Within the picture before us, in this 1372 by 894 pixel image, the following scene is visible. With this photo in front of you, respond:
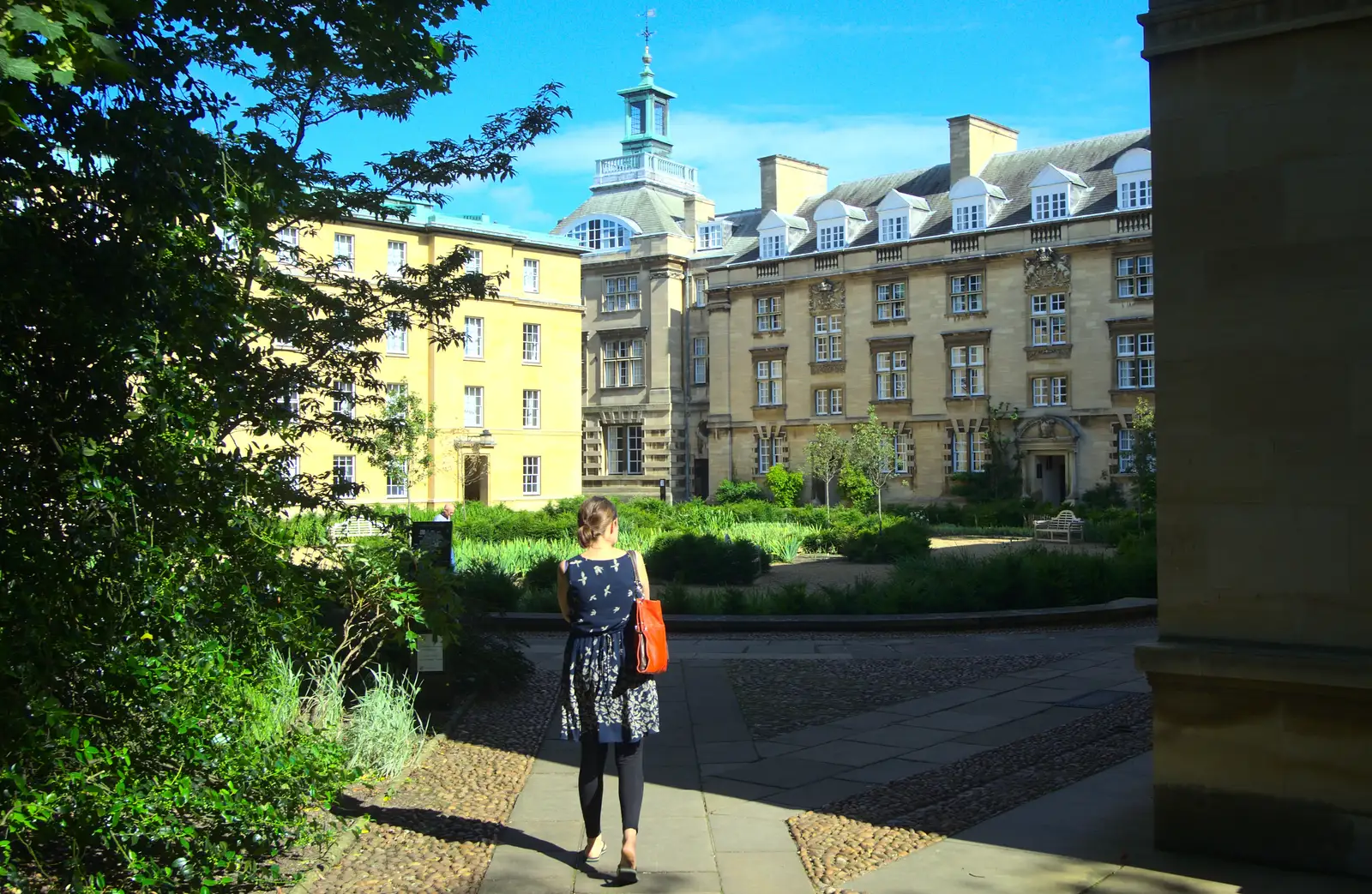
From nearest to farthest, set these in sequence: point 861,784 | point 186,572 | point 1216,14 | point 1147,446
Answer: point 186,572, point 1216,14, point 861,784, point 1147,446

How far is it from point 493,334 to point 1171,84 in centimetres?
4258

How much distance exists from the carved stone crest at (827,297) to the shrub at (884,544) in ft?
87.2

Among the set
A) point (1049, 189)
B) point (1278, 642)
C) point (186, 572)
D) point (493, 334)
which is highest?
point (1049, 189)

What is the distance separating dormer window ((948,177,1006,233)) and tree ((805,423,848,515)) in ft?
32.3

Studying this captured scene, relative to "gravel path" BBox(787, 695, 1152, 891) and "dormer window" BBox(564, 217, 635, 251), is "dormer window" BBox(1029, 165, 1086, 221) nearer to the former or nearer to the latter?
"dormer window" BBox(564, 217, 635, 251)

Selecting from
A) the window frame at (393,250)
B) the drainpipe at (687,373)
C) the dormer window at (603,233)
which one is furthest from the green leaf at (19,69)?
the dormer window at (603,233)

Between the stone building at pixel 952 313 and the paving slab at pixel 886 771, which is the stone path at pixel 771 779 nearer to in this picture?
the paving slab at pixel 886 771

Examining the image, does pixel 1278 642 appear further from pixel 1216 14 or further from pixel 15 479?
pixel 15 479

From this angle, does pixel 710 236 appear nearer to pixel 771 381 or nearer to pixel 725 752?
pixel 771 381

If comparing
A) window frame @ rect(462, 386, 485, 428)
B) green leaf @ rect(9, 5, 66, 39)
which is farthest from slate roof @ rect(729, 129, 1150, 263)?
green leaf @ rect(9, 5, 66, 39)

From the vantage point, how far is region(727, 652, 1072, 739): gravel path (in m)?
9.52

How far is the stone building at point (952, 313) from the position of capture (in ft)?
149

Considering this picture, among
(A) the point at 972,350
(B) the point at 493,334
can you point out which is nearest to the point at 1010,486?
(A) the point at 972,350

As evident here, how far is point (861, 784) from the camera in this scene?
731cm
